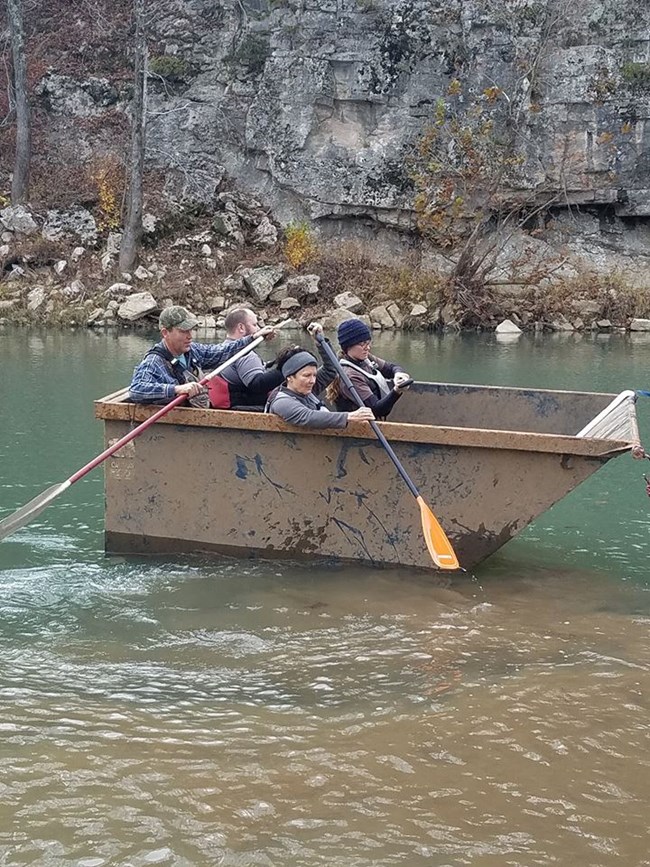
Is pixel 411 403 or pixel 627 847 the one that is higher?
pixel 411 403

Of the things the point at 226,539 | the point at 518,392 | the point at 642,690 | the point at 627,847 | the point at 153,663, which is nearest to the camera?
the point at 627,847

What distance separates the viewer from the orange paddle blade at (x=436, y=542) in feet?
20.6

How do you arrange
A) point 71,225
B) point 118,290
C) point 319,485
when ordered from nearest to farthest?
1. point 319,485
2. point 118,290
3. point 71,225

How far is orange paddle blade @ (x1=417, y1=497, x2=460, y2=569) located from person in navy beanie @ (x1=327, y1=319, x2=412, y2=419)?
41.1 inches

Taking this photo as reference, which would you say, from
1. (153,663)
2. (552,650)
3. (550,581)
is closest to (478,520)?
(550,581)

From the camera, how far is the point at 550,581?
22.2 ft

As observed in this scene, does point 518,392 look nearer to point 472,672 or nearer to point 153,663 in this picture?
point 472,672

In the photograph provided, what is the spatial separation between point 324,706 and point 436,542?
1.83 metres

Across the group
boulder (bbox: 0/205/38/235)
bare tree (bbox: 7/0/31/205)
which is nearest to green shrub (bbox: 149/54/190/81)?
bare tree (bbox: 7/0/31/205)

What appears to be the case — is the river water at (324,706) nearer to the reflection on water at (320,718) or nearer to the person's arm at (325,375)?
the reflection on water at (320,718)

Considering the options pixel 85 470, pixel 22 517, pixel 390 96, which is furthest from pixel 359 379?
pixel 390 96

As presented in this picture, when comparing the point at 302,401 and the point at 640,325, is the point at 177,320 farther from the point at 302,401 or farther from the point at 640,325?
the point at 640,325

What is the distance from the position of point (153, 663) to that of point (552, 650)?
2.18 m

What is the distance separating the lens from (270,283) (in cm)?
2300
